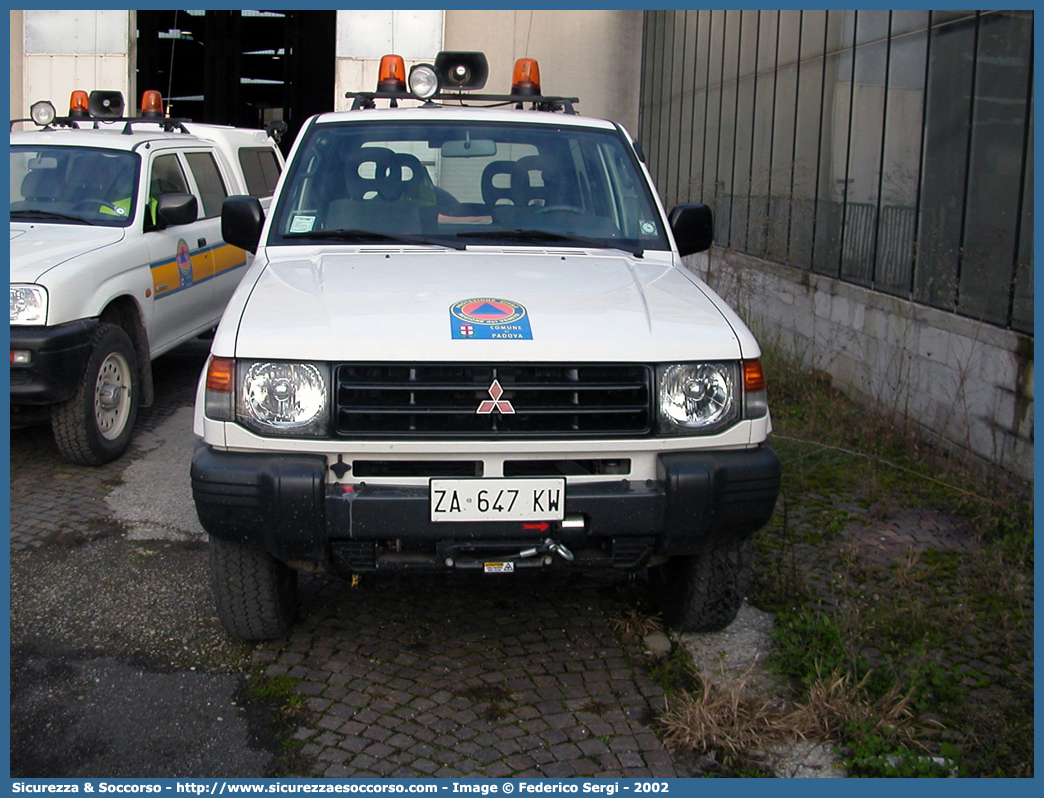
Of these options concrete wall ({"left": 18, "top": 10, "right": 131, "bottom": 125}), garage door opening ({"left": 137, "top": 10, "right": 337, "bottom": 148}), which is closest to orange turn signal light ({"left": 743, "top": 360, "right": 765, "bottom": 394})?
concrete wall ({"left": 18, "top": 10, "right": 131, "bottom": 125})

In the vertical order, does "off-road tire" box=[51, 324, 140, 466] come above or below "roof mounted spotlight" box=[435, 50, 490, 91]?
below

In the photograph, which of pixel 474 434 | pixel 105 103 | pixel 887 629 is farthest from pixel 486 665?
pixel 105 103

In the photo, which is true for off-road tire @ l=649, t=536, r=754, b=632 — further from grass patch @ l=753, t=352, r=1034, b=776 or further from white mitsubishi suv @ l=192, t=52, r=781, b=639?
grass patch @ l=753, t=352, r=1034, b=776

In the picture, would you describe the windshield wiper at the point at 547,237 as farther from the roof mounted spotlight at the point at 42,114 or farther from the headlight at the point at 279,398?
the roof mounted spotlight at the point at 42,114

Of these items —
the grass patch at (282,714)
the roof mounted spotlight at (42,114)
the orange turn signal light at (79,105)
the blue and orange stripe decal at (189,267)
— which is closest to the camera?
the grass patch at (282,714)

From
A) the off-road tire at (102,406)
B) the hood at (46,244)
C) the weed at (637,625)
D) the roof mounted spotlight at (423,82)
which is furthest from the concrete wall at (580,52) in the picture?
the weed at (637,625)

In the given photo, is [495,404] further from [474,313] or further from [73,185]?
[73,185]

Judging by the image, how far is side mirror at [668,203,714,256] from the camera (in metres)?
4.82

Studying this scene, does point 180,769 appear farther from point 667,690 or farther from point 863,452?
point 863,452

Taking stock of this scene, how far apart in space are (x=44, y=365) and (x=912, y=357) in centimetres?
526

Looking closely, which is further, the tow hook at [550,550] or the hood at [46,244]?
the hood at [46,244]

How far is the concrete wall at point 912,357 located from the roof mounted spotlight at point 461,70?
3.10 meters

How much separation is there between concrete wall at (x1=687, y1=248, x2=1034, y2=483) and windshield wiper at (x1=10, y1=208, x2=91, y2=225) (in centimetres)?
527

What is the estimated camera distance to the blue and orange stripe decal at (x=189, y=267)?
717 cm
